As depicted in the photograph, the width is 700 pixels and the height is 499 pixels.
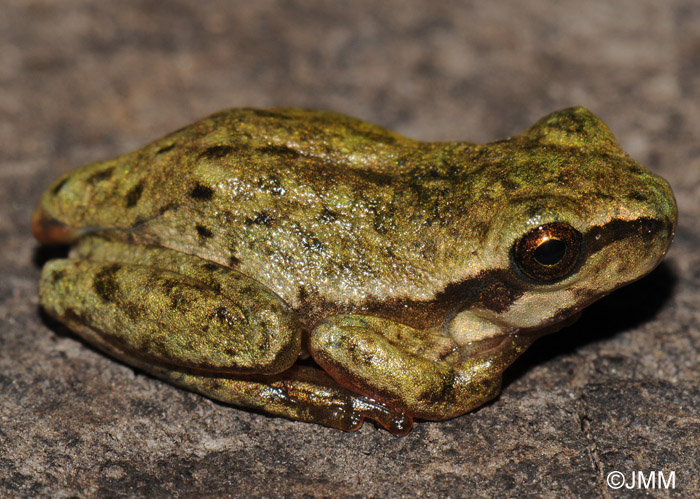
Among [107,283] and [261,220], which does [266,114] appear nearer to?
[261,220]

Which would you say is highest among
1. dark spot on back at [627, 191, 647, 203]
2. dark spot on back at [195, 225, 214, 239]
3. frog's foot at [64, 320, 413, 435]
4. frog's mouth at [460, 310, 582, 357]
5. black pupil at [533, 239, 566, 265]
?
dark spot on back at [627, 191, 647, 203]

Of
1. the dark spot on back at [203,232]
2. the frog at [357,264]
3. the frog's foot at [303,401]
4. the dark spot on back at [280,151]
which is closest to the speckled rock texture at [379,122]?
the frog's foot at [303,401]

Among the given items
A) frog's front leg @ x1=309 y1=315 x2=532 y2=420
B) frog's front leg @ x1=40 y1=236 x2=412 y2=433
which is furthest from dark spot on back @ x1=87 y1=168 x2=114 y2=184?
frog's front leg @ x1=309 y1=315 x2=532 y2=420

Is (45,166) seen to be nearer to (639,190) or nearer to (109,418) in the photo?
(109,418)

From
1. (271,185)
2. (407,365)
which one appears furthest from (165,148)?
(407,365)

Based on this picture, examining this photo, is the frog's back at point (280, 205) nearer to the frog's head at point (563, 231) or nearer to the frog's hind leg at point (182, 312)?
the frog's hind leg at point (182, 312)

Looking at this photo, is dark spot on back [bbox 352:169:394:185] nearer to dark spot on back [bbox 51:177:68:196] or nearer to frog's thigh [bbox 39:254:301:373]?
frog's thigh [bbox 39:254:301:373]
